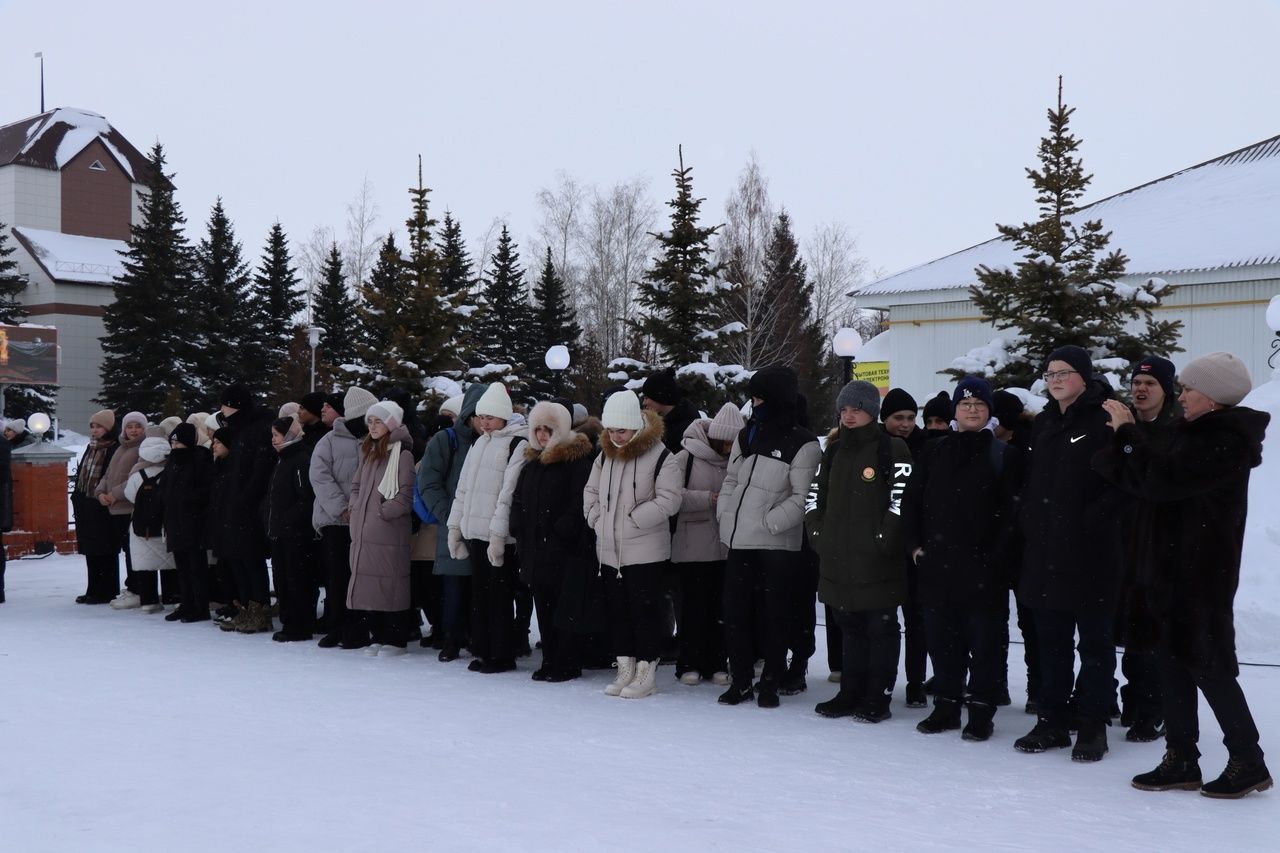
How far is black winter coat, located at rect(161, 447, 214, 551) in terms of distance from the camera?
32.9 ft

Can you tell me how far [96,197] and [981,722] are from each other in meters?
61.2

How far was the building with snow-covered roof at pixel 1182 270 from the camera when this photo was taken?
19.0m

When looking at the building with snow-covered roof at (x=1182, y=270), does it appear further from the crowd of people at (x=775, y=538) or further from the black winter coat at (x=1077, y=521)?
the black winter coat at (x=1077, y=521)

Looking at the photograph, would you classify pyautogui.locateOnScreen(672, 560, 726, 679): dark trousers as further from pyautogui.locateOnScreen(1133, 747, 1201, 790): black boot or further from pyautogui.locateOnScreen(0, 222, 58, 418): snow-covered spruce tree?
pyautogui.locateOnScreen(0, 222, 58, 418): snow-covered spruce tree

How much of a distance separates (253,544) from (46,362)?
2553 cm

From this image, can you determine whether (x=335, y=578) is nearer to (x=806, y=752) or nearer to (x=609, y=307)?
(x=806, y=752)

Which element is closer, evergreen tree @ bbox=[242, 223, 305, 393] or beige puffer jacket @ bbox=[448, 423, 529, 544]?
beige puffer jacket @ bbox=[448, 423, 529, 544]

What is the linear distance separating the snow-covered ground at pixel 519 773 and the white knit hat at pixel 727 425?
1622 millimetres

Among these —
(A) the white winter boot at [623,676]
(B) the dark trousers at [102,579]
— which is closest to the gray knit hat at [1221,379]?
(A) the white winter boot at [623,676]

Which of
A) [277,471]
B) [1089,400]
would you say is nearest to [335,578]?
[277,471]

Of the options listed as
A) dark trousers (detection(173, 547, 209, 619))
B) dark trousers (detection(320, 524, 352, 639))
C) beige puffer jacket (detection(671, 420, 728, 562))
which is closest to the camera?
beige puffer jacket (detection(671, 420, 728, 562))

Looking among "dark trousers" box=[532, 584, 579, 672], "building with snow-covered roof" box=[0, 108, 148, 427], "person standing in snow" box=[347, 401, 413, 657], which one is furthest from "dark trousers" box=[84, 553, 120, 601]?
"building with snow-covered roof" box=[0, 108, 148, 427]

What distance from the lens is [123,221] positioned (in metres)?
59.3

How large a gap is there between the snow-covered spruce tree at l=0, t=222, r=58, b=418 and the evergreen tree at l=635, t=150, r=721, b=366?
35.6 m
